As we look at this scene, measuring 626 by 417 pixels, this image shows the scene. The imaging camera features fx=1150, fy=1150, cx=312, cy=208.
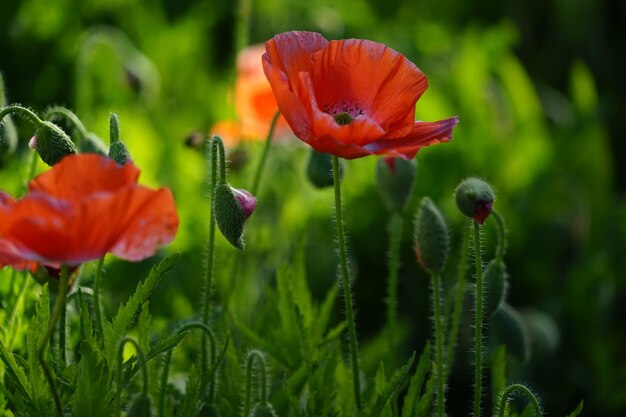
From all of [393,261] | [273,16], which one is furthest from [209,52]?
[393,261]

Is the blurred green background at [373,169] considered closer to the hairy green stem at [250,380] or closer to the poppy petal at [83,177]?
the hairy green stem at [250,380]

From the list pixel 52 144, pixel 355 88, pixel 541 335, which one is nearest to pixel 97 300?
pixel 52 144

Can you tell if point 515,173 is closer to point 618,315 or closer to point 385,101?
point 618,315

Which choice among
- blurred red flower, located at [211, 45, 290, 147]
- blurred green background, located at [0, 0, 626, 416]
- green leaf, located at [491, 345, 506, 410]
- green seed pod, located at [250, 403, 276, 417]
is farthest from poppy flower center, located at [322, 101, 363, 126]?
blurred red flower, located at [211, 45, 290, 147]

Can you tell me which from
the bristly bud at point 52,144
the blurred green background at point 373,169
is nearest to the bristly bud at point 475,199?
the bristly bud at point 52,144

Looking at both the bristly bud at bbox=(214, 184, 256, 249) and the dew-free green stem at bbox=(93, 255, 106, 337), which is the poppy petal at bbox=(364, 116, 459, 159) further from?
the dew-free green stem at bbox=(93, 255, 106, 337)

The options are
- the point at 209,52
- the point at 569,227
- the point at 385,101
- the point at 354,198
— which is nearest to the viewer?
the point at 385,101
